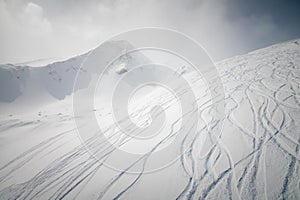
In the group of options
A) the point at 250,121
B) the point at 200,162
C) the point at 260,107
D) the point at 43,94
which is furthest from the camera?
the point at 43,94

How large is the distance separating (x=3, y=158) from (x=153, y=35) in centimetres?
909

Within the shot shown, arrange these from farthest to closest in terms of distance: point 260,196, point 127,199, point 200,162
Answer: point 200,162, point 127,199, point 260,196

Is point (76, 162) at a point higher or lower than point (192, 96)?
lower

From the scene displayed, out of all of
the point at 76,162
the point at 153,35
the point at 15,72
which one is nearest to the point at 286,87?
the point at 153,35

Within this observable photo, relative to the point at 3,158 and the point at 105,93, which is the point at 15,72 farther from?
the point at 3,158

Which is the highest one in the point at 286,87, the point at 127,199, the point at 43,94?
the point at 43,94

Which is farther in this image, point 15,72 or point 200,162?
point 15,72

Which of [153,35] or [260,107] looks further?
[153,35]

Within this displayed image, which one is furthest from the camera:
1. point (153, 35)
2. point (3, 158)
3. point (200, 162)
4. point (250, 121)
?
point (153, 35)

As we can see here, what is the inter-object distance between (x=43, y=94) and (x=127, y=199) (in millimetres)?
19319

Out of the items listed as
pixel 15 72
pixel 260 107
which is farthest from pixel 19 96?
pixel 260 107

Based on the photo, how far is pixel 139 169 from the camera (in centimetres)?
418

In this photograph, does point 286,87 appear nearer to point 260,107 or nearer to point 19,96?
point 260,107

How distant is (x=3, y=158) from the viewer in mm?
6625
